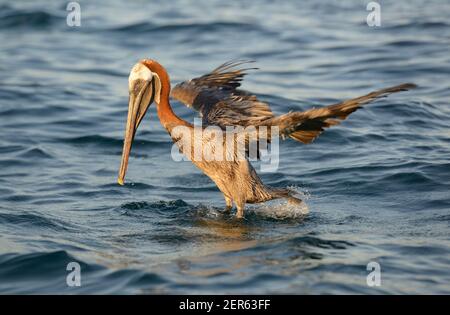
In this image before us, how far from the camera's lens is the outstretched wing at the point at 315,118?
283 inches

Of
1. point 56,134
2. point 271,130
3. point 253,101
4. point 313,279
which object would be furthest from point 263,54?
point 313,279

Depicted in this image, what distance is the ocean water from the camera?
740 centimetres

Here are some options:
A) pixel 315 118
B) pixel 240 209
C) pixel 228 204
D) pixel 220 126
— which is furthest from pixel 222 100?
pixel 315 118

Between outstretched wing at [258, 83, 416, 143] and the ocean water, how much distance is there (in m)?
1.07

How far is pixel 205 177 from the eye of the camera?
10.9 m

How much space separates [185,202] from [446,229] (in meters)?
3.08

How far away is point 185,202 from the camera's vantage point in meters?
9.53

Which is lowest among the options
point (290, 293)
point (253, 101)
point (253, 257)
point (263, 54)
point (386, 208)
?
point (290, 293)

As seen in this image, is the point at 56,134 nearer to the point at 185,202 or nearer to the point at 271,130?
the point at 185,202

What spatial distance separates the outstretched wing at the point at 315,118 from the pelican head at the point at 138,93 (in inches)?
53.4

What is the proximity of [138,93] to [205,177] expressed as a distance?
2596mm
